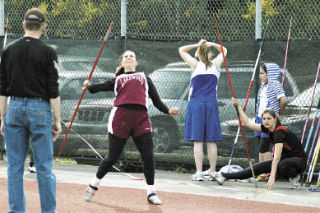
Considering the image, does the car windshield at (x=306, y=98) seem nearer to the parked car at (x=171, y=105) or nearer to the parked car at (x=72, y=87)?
the parked car at (x=171, y=105)

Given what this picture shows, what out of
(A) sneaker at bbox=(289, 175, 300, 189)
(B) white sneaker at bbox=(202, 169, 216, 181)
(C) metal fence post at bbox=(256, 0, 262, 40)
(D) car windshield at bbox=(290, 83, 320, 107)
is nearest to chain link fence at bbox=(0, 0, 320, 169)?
(D) car windshield at bbox=(290, 83, 320, 107)

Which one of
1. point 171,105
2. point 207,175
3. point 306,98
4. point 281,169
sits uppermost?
point 306,98

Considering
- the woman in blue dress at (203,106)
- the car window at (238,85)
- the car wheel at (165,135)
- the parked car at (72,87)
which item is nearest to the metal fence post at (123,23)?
the parked car at (72,87)

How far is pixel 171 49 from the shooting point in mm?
11250

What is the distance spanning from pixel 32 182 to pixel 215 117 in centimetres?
271

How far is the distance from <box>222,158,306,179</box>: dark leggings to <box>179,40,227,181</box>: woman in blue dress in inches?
18.2

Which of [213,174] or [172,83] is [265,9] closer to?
[172,83]

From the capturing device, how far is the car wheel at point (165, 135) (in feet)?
36.9

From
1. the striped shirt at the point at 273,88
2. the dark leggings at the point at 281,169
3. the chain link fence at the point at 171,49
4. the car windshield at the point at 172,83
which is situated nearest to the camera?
the dark leggings at the point at 281,169

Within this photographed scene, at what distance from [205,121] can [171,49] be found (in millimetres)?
1468

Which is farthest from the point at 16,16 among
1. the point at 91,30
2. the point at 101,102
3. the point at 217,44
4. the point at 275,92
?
the point at 275,92

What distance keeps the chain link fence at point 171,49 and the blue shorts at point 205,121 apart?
45 centimetres

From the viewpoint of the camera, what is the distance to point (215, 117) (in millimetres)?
10367

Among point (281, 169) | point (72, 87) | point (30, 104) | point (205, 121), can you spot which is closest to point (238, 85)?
point (205, 121)
